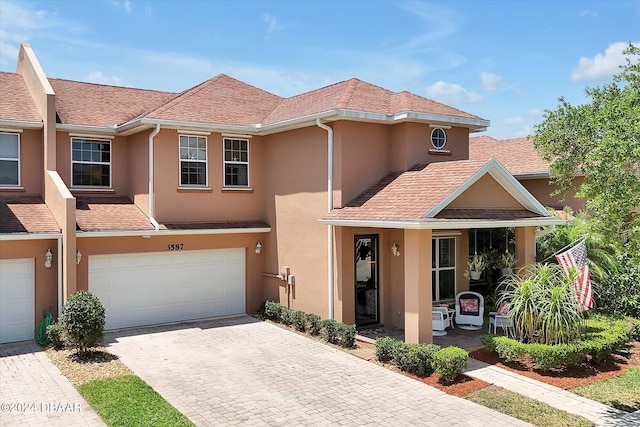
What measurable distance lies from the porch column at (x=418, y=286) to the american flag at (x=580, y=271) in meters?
3.51

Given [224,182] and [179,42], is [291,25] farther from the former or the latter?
[224,182]

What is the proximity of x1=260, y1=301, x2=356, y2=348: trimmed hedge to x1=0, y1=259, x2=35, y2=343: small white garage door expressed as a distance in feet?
21.8

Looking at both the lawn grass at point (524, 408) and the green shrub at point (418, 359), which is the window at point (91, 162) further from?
the lawn grass at point (524, 408)

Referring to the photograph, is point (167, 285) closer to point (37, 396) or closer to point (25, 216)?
point (25, 216)

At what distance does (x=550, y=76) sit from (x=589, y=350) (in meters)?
9.51

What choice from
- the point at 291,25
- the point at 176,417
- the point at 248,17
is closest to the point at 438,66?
the point at 291,25

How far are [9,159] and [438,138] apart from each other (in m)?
13.0

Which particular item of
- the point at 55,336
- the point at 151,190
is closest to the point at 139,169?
the point at 151,190

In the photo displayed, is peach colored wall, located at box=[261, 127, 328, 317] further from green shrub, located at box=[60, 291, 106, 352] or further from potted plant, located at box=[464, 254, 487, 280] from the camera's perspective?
green shrub, located at box=[60, 291, 106, 352]

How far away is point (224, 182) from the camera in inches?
667

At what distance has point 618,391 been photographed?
10.4 m

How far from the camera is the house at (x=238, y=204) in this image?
13633 millimetres

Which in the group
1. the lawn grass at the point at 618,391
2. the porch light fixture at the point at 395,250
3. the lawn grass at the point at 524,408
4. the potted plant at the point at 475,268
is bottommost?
the lawn grass at the point at 618,391

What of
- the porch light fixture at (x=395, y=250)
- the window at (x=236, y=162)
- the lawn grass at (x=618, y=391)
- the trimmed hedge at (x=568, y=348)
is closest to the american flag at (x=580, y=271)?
the trimmed hedge at (x=568, y=348)
